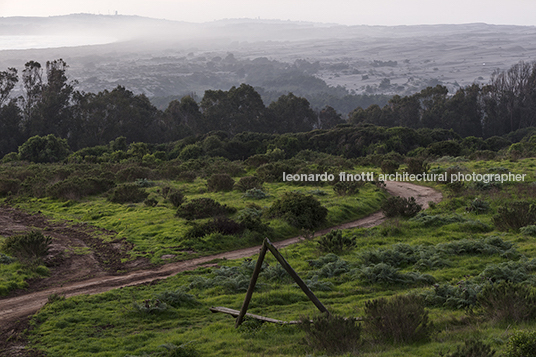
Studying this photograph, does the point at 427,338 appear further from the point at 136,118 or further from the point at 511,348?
the point at 136,118

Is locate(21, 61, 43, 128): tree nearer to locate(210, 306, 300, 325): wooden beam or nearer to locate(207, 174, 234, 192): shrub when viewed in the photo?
locate(207, 174, 234, 192): shrub

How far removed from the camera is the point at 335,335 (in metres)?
6.53

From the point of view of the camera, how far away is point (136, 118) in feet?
242

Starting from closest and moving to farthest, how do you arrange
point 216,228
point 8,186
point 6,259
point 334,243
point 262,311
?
point 262,311, point 6,259, point 334,243, point 216,228, point 8,186

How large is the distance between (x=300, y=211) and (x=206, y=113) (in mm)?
63578

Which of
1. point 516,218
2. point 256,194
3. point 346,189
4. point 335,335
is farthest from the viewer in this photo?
point 346,189

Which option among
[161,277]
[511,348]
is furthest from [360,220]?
[511,348]

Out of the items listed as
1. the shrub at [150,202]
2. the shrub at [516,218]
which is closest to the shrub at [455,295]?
the shrub at [516,218]

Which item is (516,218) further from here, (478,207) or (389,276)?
(389,276)

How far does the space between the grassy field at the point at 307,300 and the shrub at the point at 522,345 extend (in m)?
0.30

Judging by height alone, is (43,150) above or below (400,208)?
above

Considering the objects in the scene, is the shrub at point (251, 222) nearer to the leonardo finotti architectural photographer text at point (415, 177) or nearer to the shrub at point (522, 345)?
the leonardo finotti architectural photographer text at point (415, 177)

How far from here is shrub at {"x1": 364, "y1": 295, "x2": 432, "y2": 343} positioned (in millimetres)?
6742

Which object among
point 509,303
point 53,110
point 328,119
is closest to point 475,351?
point 509,303
